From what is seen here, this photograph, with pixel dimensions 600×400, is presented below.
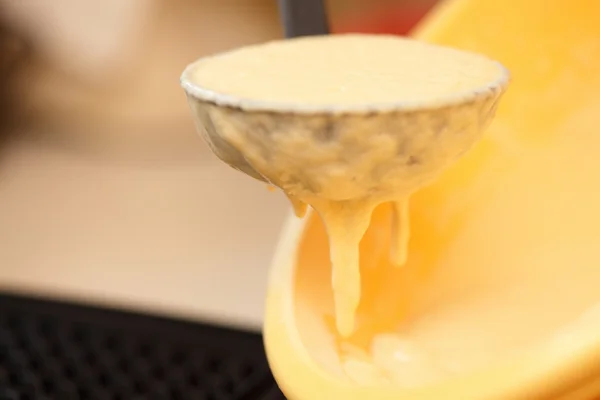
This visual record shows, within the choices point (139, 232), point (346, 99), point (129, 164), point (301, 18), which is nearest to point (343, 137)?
point (346, 99)

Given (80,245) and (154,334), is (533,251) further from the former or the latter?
→ (80,245)

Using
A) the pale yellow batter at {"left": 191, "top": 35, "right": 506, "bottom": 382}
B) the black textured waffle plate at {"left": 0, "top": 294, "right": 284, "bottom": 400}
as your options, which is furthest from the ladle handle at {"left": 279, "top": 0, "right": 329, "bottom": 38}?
the black textured waffle plate at {"left": 0, "top": 294, "right": 284, "bottom": 400}

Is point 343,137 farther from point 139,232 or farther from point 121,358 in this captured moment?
point 139,232

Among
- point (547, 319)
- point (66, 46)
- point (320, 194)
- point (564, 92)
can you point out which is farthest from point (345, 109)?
point (66, 46)

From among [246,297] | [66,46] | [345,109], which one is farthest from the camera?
[66,46]

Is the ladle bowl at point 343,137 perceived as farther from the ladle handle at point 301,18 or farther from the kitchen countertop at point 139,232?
the kitchen countertop at point 139,232
